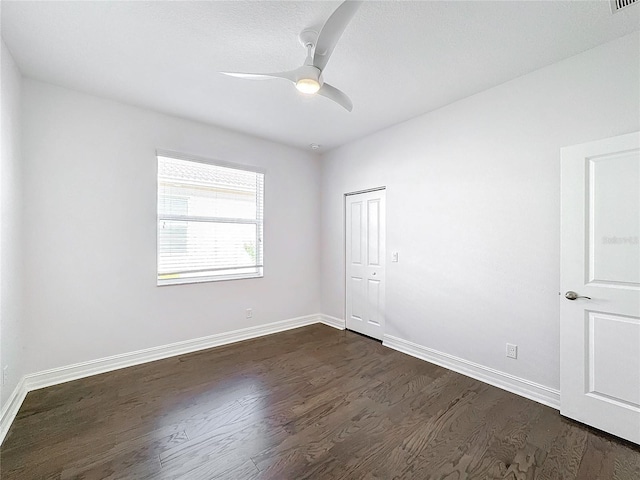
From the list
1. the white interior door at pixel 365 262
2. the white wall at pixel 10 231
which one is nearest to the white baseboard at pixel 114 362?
the white wall at pixel 10 231

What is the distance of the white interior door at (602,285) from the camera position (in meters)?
1.96

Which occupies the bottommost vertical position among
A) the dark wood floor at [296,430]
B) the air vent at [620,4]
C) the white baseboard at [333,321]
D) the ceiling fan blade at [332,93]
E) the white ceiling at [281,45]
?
the dark wood floor at [296,430]

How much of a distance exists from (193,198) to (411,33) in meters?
2.88

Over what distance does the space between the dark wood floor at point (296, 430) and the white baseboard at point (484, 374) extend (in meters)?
0.09

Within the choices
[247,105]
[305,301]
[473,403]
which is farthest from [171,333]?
[473,403]

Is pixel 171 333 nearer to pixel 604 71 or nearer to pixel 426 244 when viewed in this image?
pixel 426 244

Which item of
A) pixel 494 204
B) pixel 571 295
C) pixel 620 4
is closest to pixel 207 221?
pixel 494 204

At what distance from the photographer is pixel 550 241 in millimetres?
2426

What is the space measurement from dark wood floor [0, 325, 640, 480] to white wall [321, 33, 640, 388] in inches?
21.0

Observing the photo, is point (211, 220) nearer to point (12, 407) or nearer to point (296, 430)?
point (12, 407)

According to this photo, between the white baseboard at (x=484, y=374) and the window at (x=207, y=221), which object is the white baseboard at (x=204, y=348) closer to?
the white baseboard at (x=484, y=374)

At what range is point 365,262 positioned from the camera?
4152mm

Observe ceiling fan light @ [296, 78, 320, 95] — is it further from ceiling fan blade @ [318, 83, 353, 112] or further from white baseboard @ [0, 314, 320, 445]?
white baseboard @ [0, 314, 320, 445]

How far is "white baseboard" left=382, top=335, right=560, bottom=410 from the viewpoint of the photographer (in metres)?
2.42
